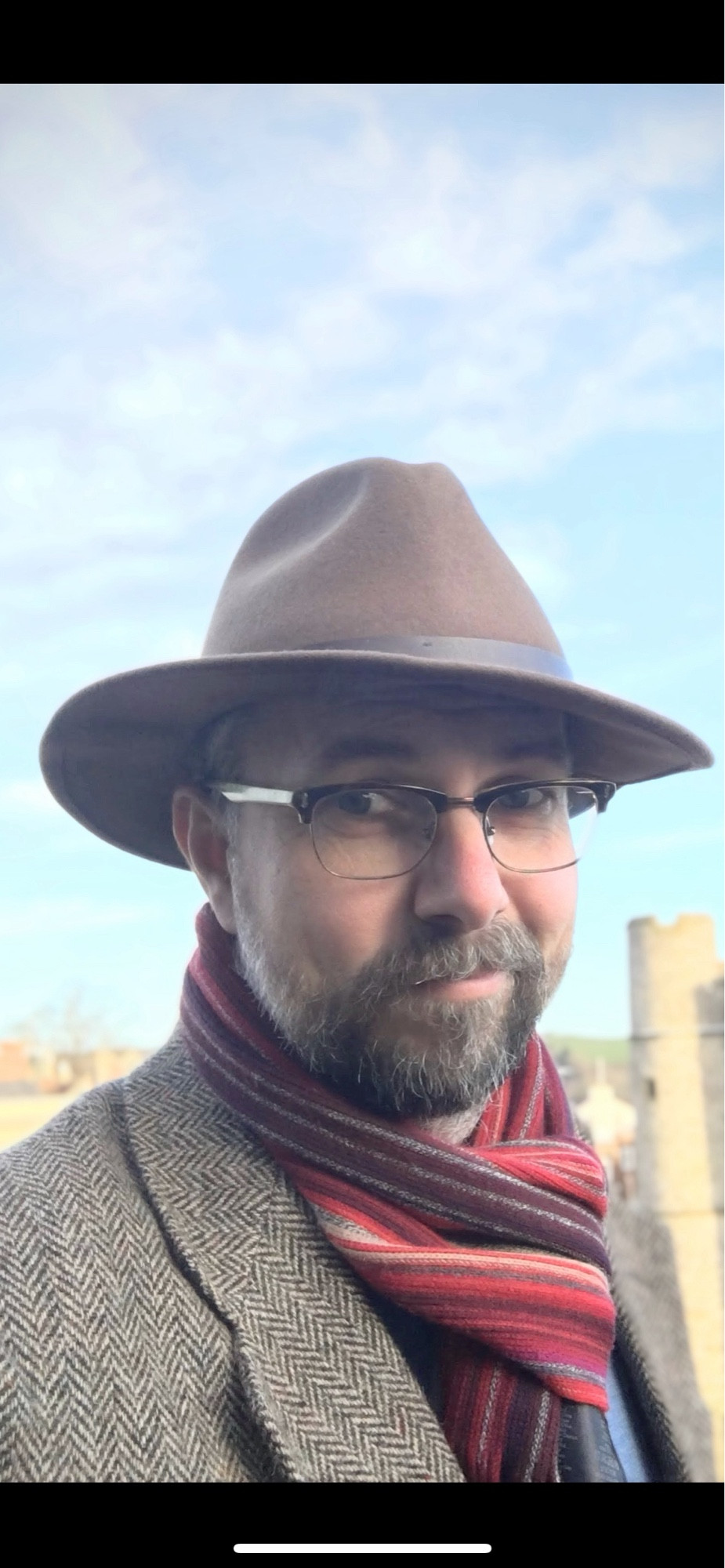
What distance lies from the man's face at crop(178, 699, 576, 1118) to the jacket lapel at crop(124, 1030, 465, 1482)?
0.17m

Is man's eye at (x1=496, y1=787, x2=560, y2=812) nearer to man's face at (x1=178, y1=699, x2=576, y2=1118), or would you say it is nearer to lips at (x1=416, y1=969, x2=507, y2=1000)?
man's face at (x1=178, y1=699, x2=576, y2=1118)

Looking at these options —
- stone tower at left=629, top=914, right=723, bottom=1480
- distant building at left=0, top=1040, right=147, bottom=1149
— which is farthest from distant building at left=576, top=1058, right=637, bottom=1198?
distant building at left=0, top=1040, right=147, bottom=1149

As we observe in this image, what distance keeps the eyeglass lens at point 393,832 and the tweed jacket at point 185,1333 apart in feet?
1.29

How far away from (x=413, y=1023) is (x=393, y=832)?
23 centimetres

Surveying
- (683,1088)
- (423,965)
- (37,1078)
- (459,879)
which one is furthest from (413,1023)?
(683,1088)

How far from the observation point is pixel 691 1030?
51.7 ft

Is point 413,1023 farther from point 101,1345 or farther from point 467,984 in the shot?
point 101,1345

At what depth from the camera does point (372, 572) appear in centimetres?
158

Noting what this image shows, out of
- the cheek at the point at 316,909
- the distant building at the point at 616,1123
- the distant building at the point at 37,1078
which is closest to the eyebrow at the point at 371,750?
the cheek at the point at 316,909

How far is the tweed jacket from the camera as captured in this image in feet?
4.24

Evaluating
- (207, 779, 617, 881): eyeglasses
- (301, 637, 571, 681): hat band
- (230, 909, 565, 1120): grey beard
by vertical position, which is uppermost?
(301, 637, 571, 681): hat band

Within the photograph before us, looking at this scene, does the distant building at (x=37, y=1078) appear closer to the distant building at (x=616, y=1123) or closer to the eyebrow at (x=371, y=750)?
the eyebrow at (x=371, y=750)

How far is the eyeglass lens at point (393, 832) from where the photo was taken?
1.49m
